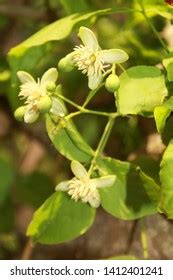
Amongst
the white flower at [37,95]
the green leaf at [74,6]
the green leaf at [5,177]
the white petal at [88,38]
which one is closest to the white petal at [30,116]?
the white flower at [37,95]

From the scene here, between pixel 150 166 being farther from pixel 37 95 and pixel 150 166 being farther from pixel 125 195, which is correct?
pixel 37 95

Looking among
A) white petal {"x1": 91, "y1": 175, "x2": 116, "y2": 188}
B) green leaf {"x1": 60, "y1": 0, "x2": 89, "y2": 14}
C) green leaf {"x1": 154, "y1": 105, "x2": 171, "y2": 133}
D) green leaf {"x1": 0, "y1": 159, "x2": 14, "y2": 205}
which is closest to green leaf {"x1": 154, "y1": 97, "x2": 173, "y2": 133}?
green leaf {"x1": 154, "y1": 105, "x2": 171, "y2": 133}

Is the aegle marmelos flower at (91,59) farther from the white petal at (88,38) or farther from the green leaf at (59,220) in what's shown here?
the green leaf at (59,220)

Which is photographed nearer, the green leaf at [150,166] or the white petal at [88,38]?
the white petal at [88,38]

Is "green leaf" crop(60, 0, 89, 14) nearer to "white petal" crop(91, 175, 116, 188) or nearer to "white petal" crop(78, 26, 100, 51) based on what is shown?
"white petal" crop(78, 26, 100, 51)

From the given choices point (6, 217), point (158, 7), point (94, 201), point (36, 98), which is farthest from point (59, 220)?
point (6, 217)

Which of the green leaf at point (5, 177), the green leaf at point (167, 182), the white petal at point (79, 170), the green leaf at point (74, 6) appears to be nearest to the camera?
the green leaf at point (167, 182)
